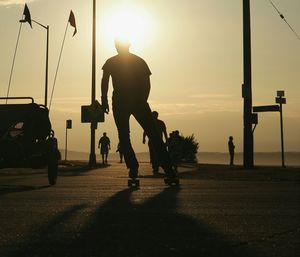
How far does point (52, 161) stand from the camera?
12.0 meters

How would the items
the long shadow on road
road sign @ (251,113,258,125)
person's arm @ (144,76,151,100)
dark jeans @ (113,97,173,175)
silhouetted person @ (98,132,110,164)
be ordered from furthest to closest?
1. silhouetted person @ (98,132,110,164)
2. road sign @ (251,113,258,125)
3. person's arm @ (144,76,151,100)
4. dark jeans @ (113,97,173,175)
5. the long shadow on road

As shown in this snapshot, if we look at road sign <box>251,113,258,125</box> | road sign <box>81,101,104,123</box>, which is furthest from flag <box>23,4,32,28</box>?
road sign <box>251,113,258,125</box>

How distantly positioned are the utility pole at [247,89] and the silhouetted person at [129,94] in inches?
615

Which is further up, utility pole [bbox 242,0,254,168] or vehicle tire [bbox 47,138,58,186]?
utility pole [bbox 242,0,254,168]

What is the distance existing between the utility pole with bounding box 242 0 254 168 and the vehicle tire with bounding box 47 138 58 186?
47.2 feet

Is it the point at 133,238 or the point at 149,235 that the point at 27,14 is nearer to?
the point at 149,235

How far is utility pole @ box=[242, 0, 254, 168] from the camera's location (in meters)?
25.9

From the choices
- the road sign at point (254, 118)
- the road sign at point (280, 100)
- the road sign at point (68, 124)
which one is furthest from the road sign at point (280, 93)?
the road sign at point (68, 124)

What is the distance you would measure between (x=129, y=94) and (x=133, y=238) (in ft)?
19.5

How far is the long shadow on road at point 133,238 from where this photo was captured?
157 inches

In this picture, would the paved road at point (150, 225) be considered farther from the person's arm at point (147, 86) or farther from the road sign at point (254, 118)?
the road sign at point (254, 118)

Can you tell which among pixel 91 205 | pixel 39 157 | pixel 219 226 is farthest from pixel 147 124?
pixel 219 226

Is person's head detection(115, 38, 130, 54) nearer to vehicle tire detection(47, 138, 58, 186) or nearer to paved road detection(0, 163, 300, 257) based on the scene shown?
vehicle tire detection(47, 138, 58, 186)

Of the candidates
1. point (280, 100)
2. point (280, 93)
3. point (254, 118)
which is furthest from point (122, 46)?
point (280, 93)
